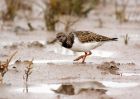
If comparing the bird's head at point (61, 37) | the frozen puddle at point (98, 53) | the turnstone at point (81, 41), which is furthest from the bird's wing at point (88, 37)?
the frozen puddle at point (98, 53)

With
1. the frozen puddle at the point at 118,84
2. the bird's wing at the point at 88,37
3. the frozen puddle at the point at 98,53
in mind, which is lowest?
the frozen puddle at the point at 118,84

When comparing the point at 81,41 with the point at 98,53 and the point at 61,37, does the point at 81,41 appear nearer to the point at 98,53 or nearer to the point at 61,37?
the point at 61,37

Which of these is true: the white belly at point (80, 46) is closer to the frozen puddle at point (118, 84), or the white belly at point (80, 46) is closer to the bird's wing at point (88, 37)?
the bird's wing at point (88, 37)

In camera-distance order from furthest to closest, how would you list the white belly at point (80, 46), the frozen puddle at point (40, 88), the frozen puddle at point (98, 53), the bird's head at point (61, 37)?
the frozen puddle at point (98, 53)
the bird's head at point (61, 37)
the white belly at point (80, 46)
the frozen puddle at point (40, 88)

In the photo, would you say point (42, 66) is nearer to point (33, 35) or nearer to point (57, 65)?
point (57, 65)

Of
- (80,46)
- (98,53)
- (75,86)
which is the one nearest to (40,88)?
(75,86)

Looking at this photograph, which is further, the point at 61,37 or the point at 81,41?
the point at 61,37

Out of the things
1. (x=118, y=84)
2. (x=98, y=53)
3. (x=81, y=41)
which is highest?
(x=81, y=41)

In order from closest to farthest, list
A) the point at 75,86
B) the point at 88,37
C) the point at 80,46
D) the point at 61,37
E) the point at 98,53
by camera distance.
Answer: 1. the point at 75,86
2. the point at 80,46
3. the point at 88,37
4. the point at 61,37
5. the point at 98,53

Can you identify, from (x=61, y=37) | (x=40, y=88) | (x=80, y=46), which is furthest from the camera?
(x=61, y=37)

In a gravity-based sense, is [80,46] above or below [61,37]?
below

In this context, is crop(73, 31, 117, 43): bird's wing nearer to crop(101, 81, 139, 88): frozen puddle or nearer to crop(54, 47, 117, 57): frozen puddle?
crop(54, 47, 117, 57): frozen puddle

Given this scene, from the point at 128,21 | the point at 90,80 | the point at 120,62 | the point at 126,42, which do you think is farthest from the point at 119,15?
the point at 90,80

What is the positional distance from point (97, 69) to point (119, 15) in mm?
5021
